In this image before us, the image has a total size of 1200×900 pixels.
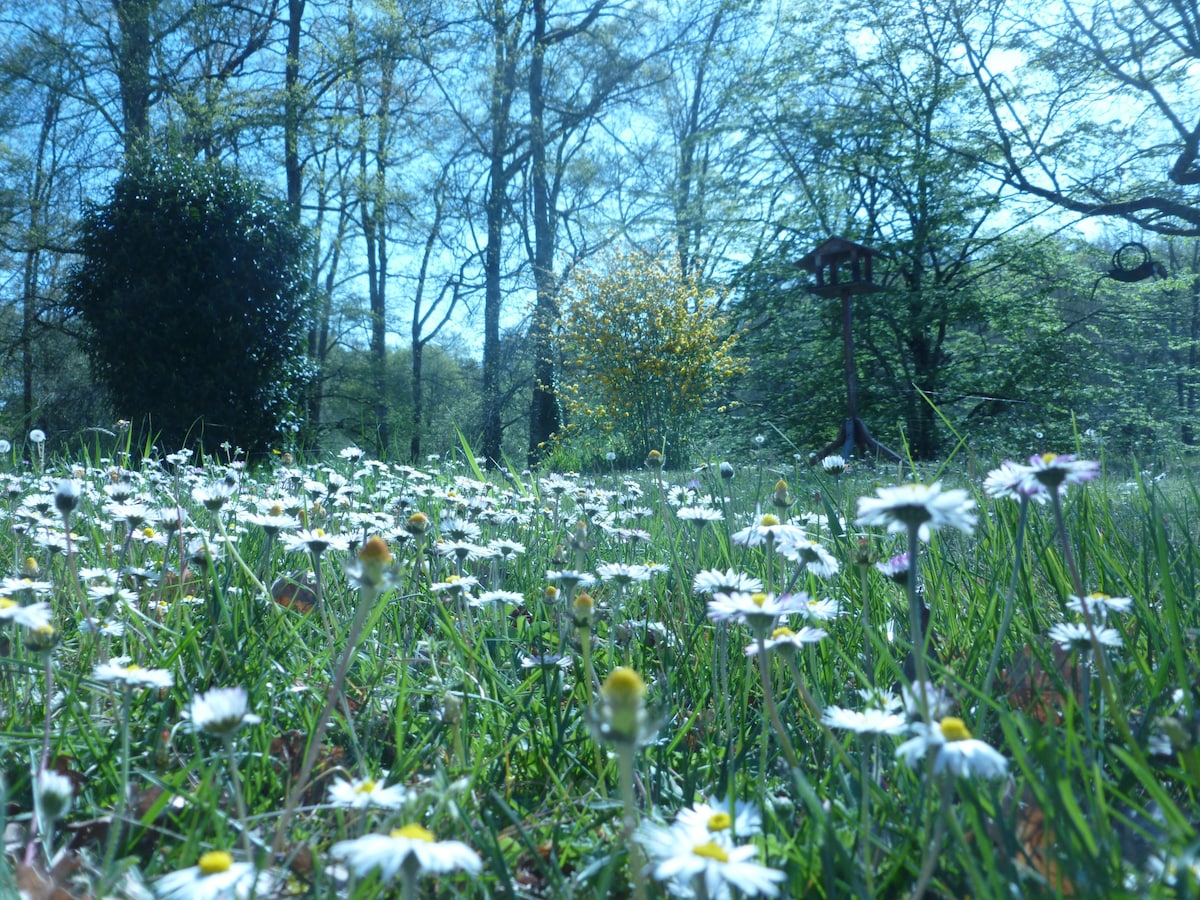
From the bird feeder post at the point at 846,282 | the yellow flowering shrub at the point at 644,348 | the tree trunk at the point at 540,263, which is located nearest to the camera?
the bird feeder post at the point at 846,282

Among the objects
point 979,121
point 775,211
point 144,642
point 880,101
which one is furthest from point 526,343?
point 144,642

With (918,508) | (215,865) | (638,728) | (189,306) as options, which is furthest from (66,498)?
(189,306)

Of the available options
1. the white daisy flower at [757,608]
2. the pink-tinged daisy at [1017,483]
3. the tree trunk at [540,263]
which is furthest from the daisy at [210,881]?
the tree trunk at [540,263]

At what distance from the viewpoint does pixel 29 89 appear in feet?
47.7

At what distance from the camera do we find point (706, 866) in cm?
52

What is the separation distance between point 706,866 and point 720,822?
98 mm

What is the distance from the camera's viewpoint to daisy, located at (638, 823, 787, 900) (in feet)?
1.66

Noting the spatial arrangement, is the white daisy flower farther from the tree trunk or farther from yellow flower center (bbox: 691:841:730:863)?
the tree trunk

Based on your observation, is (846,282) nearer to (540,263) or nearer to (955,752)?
(955,752)

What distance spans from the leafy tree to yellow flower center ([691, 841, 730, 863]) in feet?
27.2

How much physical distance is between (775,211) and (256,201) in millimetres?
9351

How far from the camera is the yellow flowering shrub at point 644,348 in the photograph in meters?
12.2

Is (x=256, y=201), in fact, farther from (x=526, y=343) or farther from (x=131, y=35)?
(x=526, y=343)

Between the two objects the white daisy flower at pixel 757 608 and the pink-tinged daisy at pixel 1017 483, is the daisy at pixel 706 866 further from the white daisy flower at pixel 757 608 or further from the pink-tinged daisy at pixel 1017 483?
the pink-tinged daisy at pixel 1017 483
